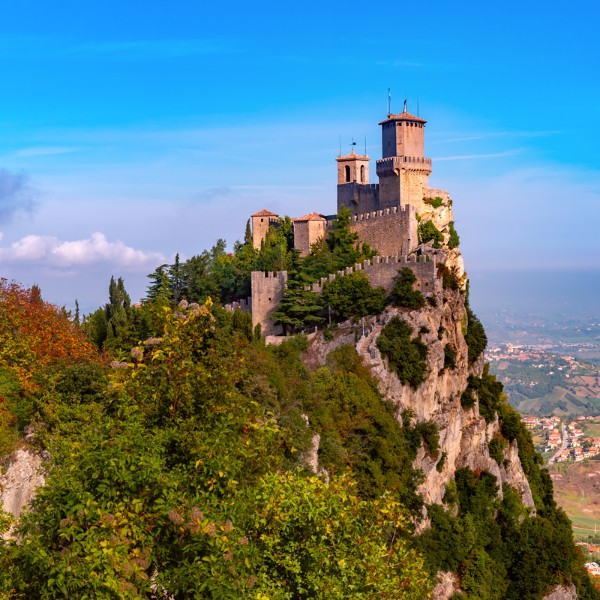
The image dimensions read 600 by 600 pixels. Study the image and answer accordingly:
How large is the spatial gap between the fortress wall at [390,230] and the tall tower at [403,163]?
2.22 metres

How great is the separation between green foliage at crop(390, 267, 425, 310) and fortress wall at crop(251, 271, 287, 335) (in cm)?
605

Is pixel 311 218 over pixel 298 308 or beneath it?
over

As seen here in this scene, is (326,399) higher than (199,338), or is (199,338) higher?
(199,338)

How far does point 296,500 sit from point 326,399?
22223 millimetres

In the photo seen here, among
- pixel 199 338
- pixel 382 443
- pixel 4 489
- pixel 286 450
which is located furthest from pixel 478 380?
pixel 199 338

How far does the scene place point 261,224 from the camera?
5634cm

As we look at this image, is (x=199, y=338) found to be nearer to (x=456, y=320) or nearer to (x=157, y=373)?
(x=157, y=373)

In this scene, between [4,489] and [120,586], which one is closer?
[120,586]

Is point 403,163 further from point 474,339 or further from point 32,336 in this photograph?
point 32,336

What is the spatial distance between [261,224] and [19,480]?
33.4 metres

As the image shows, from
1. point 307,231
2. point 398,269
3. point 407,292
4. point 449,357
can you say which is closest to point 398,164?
point 307,231

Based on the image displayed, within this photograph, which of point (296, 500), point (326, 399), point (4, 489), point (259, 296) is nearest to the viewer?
point (296, 500)

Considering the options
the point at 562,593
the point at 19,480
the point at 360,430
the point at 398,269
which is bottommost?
the point at 562,593

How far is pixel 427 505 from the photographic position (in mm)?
42250
